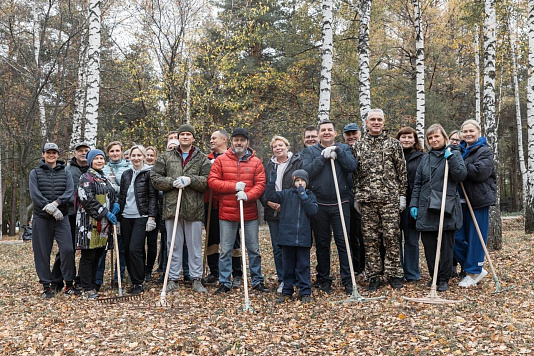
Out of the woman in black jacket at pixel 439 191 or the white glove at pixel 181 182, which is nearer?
the woman in black jacket at pixel 439 191

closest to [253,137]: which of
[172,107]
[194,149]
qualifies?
[172,107]

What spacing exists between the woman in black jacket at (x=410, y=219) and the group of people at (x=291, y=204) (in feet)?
0.05

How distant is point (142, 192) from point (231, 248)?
1.55 m

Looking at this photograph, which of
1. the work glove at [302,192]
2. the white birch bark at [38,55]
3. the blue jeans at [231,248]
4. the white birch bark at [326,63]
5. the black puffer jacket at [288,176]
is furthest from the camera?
the white birch bark at [38,55]

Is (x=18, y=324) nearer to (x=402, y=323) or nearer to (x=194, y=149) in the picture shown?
(x=194, y=149)

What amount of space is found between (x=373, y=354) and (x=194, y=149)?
157 inches

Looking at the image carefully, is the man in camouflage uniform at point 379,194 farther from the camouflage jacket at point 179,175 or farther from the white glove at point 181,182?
the white glove at point 181,182

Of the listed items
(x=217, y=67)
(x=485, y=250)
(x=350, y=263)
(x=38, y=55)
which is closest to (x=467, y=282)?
(x=485, y=250)

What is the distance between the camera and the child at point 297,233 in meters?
5.72

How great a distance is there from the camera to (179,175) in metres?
6.42

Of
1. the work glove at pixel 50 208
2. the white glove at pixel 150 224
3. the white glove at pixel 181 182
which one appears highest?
the white glove at pixel 181 182

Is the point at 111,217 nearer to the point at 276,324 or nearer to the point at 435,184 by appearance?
the point at 276,324

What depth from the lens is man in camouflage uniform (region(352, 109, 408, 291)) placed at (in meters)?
5.94

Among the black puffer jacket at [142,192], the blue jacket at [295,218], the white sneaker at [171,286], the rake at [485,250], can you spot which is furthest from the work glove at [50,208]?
the rake at [485,250]
